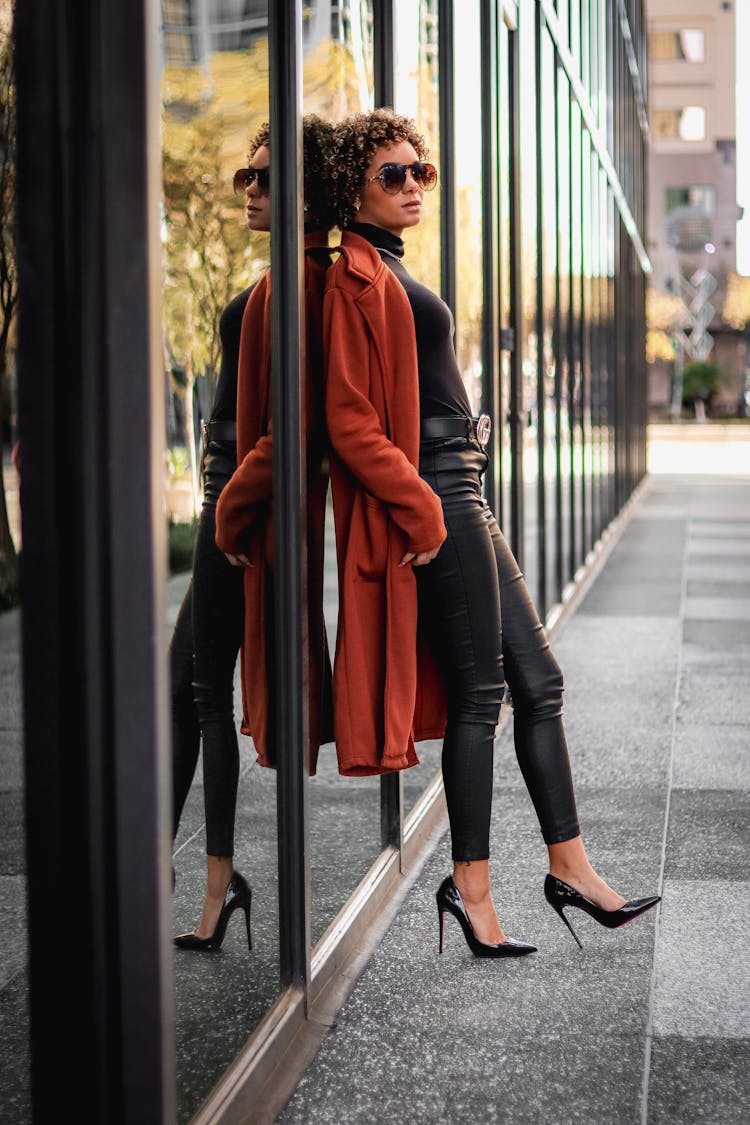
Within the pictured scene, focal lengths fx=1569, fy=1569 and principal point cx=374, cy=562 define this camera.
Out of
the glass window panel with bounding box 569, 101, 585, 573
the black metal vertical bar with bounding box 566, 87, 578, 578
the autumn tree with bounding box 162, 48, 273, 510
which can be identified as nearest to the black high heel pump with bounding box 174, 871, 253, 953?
the autumn tree with bounding box 162, 48, 273, 510

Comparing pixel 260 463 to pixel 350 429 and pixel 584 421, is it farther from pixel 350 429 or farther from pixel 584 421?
pixel 584 421

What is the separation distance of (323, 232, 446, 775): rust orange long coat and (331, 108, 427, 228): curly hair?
0.26 ft

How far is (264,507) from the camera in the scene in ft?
10.4

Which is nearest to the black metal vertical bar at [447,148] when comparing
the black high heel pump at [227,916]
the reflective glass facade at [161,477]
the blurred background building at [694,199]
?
the reflective glass facade at [161,477]

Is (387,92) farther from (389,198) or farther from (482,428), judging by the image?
(482,428)

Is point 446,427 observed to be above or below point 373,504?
above

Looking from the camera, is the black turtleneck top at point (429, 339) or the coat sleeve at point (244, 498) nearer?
the coat sleeve at point (244, 498)

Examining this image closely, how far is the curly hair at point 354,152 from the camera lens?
3.54 m

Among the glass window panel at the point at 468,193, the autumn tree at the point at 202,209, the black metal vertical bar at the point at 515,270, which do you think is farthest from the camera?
the black metal vertical bar at the point at 515,270

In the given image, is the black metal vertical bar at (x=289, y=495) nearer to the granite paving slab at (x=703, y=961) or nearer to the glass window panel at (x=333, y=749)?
the glass window panel at (x=333, y=749)

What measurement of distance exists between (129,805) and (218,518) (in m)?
1.02

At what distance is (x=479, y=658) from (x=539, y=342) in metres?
5.55

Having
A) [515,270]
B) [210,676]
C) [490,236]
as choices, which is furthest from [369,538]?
[515,270]

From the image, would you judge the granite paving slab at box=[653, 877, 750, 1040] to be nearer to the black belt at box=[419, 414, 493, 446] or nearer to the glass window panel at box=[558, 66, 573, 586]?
the black belt at box=[419, 414, 493, 446]
